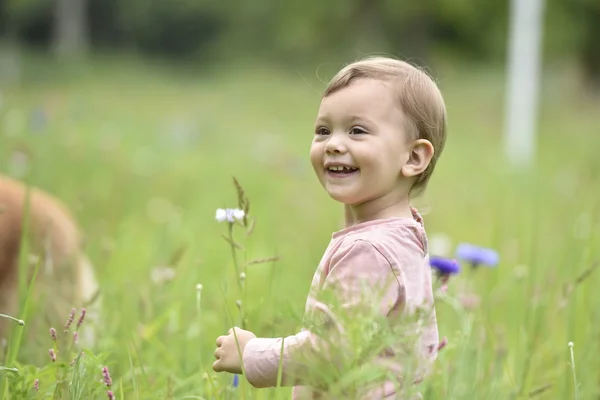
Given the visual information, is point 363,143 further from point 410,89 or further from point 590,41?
point 590,41

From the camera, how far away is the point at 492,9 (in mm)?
26422

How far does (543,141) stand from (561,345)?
11.3m

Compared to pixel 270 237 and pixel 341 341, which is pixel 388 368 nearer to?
pixel 341 341

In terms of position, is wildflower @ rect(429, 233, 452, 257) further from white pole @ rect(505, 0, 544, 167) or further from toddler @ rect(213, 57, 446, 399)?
white pole @ rect(505, 0, 544, 167)

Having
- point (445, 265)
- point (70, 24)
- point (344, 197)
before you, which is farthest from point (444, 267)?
point (70, 24)

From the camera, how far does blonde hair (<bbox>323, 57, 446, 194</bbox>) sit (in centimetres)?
147

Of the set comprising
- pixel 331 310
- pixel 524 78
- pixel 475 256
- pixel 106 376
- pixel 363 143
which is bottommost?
pixel 106 376

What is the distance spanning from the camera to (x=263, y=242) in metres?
4.09

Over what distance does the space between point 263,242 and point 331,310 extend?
9.36 ft

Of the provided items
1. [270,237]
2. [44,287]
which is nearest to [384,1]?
[270,237]

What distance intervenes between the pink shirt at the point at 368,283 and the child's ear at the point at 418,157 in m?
0.09

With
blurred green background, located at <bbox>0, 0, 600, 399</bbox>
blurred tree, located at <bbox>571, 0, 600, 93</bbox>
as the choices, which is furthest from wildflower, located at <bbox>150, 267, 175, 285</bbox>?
blurred tree, located at <bbox>571, 0, 600, 93</bbox>

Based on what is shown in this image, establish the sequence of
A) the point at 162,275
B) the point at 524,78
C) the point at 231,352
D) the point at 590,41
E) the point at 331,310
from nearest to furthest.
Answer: the point at 331,310
the point at 231,352
the point at 162,275
the point at 524,78
the point at 590,41

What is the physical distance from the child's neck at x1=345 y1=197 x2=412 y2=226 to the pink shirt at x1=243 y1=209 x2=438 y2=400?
43mm
